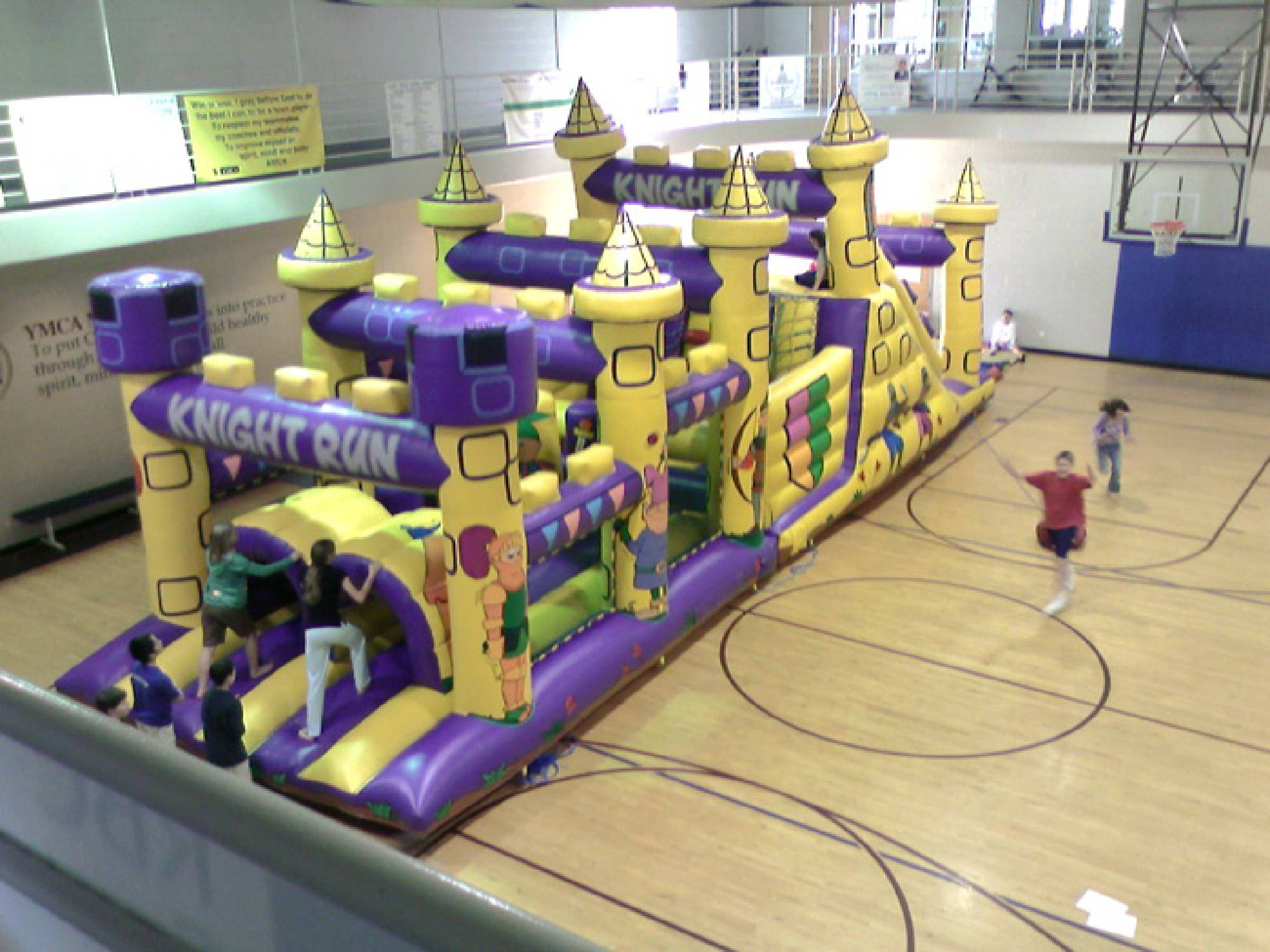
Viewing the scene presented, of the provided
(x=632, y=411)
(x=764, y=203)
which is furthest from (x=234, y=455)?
(x=764, y=203)

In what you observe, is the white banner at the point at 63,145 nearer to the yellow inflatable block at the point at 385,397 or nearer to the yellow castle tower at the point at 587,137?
the yellow castle tower at the point at 587,137

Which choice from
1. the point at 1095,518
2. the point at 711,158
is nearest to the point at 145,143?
the point at 711,158

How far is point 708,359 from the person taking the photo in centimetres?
798

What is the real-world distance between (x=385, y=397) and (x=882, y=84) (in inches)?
447

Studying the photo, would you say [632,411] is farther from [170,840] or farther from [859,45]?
[859,45]

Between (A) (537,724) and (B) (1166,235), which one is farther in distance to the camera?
(B) (1166,235)

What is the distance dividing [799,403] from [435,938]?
327 inches

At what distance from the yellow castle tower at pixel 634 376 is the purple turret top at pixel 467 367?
1234mm

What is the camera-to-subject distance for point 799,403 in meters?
9.11

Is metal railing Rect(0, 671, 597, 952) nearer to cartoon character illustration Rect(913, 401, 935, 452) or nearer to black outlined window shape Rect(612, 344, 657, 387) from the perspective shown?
black outlined window shape Rect(612, 344, 657, 387)

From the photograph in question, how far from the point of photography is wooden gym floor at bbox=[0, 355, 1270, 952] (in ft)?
17.9

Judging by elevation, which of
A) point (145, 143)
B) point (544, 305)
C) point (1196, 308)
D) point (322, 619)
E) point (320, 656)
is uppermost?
point (145, 143)

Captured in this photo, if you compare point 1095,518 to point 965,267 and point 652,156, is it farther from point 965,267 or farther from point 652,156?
point 652,156

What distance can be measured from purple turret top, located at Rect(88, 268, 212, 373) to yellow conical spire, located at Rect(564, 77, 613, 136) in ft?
15.0
